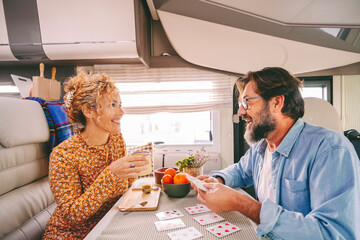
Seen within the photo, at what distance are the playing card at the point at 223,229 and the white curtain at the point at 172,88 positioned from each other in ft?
5.99

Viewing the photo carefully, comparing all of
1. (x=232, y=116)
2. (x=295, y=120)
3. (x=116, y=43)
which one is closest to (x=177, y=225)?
(x=295, y=120)

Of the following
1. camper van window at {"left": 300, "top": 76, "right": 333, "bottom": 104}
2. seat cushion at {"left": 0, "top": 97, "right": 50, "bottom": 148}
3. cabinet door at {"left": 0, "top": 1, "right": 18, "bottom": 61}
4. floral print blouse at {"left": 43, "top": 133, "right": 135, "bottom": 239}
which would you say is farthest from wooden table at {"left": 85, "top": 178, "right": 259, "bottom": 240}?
camper van window at {"left": 300, "top": 76, "right": 333, "bottom": 104}

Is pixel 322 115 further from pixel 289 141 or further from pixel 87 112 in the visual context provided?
pixel 87 112

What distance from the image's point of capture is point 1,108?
1.15 m

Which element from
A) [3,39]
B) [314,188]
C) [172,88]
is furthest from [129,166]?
[3,39]

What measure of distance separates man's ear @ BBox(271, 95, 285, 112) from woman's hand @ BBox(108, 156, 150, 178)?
784mm

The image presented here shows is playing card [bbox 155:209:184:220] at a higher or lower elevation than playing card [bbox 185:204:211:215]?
higher

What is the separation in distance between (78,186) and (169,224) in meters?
0.62

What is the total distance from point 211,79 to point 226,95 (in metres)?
0.29

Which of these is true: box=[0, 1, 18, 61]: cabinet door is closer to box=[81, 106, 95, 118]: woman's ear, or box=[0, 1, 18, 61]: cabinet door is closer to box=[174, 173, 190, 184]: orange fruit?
box=[81, 106, 95, 118]: woman's ear

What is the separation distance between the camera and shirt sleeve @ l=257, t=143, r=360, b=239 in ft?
2.28

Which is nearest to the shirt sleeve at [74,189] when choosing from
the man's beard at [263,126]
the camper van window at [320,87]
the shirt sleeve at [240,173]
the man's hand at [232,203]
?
the man's hand at [232,203]

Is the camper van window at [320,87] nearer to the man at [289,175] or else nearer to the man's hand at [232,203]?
the man at [289,175]

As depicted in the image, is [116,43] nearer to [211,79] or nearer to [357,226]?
[211,79]
